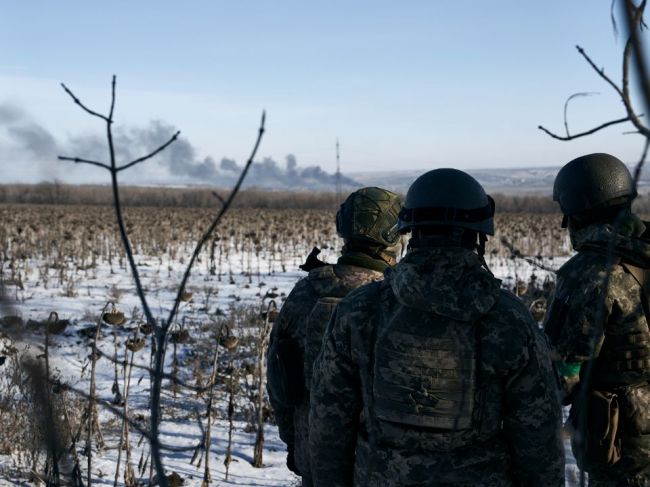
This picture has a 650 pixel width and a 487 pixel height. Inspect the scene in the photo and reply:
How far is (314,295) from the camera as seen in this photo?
3229mm

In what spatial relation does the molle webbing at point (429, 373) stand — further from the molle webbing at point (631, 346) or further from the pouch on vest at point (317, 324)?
the molle webbing at point (631, 346)

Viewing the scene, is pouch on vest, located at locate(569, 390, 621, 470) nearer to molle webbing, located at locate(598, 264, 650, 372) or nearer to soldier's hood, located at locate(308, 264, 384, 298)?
molle webbing, located at locate(598, 264, 650, 372)

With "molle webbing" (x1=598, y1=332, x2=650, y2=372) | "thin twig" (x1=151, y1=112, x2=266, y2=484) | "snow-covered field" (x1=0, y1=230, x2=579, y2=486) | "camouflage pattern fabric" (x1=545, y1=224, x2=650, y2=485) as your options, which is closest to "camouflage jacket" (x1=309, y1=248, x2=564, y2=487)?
"snow-covered field" (x1=0, y1=230, x2=579, y2=486)

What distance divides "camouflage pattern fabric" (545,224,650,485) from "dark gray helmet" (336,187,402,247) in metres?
0.79

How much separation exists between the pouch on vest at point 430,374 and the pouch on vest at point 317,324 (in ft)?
2.79

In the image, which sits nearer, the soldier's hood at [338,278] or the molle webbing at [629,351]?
the molle webbing at [629,351]

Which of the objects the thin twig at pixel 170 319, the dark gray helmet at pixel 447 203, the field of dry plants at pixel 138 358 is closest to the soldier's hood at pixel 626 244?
the field of dry plants at pixel 138 358

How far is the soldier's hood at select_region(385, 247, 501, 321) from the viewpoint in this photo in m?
2.16

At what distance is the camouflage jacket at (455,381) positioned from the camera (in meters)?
2.17

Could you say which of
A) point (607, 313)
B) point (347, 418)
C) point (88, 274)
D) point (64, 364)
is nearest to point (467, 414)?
point (347, 418)

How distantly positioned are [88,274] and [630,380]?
1421 cm

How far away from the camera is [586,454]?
9.72ft

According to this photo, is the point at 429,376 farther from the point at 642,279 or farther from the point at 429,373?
the point at 642,279

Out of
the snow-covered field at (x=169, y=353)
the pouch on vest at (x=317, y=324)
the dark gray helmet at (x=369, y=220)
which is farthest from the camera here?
the snow-covered field at (x=169, y=353)
